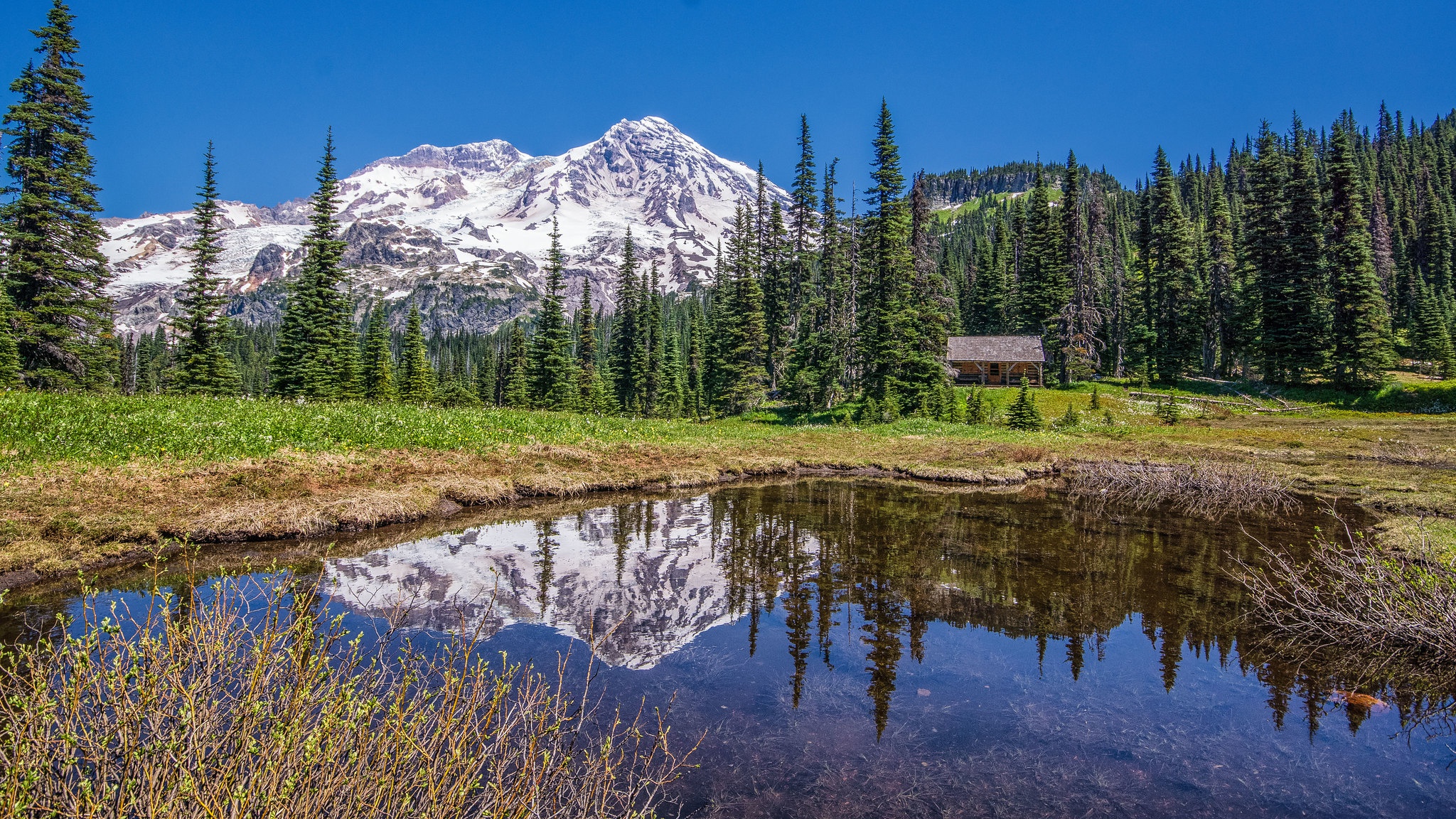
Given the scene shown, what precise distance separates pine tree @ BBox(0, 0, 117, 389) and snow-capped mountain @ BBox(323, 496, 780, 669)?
25858mm

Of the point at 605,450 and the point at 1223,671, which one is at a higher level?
the point at 605,450

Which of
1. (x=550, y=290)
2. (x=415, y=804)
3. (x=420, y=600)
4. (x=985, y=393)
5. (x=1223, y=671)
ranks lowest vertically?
(x=1223, y=671)

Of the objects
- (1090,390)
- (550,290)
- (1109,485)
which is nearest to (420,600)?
(1109,485)

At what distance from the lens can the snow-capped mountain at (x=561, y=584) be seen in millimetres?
10797

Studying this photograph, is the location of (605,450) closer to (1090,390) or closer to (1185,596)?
(1185,596)

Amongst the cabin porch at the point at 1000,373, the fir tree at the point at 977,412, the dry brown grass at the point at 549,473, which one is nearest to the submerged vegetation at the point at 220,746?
the dry brown grass at the point at 549,473

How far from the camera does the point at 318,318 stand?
45.1 m

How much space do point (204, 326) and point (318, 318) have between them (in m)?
6.18

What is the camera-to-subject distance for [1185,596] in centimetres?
1312

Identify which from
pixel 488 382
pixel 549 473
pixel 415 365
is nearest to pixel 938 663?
pixel 549 473

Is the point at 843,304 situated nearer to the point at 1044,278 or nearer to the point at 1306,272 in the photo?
the point at 1044,278

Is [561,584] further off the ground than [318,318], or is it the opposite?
[318,318]

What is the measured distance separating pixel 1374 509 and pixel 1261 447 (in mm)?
13580

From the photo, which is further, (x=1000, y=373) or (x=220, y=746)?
(x=1000, y=373)
